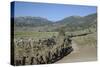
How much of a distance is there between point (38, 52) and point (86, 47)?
2.26ft

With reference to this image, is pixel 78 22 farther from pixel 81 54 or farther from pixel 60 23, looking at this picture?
pixel 81 54

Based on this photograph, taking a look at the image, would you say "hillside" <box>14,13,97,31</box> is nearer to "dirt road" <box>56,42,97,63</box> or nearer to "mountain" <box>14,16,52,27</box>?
"mountain" <box>14,16,52,27</box>

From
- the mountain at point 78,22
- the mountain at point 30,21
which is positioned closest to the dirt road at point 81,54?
the mountain at point 78,22

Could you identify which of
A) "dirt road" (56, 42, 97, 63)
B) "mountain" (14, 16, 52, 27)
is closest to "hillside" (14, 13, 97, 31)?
"mountain" (14, 16, 52, 27)

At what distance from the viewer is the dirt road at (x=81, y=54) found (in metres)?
2.60

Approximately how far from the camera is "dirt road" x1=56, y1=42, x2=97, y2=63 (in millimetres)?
2604

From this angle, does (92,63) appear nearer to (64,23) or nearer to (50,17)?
(64,23)

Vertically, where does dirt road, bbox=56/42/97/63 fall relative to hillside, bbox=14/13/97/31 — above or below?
below

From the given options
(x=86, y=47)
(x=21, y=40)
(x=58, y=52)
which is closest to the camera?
(x=21, y=40)

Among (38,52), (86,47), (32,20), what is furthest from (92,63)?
(32,20)

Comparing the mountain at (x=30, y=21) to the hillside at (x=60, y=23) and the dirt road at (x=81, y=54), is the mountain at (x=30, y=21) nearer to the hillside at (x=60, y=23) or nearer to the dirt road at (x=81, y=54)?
Result: the hillside at (x=60, y=23)

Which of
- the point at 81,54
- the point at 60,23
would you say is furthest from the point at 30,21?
the point at 81,54

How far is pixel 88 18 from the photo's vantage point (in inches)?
108

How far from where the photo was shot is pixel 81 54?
8.80 feet
